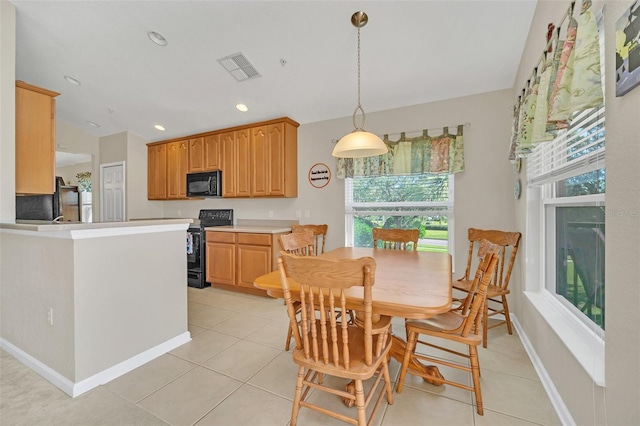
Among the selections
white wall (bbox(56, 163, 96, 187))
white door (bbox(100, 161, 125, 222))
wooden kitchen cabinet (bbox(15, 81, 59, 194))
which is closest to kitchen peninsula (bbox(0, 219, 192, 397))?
wooden kitchen cabinet (bbox(15, 81, 59, 194))

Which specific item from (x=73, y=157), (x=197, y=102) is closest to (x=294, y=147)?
(x=197, y=102)

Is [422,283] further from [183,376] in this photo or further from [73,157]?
[73,157]

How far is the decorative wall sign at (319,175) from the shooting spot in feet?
12.7

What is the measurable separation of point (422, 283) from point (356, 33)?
2.15 m

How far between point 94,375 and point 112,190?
444 centimetres

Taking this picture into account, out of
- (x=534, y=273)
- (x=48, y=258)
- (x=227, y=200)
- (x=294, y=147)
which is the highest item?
(x=294, y=147)

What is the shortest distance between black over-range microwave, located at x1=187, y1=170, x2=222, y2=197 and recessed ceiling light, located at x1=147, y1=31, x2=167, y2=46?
1.91 metres

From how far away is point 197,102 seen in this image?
380 cm

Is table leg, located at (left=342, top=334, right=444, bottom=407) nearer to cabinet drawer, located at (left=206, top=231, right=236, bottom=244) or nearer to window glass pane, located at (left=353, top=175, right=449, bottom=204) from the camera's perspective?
window glass pane, located at (left=353, top=175, right=449, bottom=204)

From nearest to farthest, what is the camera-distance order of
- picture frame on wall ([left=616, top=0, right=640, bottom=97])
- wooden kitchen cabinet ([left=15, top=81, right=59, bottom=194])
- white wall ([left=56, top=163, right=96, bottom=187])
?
picture frame on wall ([left=616, top=0, right=640, bottom=97])
wooden kitchen cabinet ([left=15, top=81, right=59, bottom=194])
white wall ([left=56, top=163, right=96, bottom=187])

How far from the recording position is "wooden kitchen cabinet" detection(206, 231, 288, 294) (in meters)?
3.68

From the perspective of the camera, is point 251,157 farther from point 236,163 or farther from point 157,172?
point 157,172

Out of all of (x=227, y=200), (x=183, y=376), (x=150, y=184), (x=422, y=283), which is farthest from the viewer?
(x=150, y=184)

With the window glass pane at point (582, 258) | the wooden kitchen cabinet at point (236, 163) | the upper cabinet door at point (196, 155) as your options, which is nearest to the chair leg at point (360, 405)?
the window glass pane at point (582, 258)
